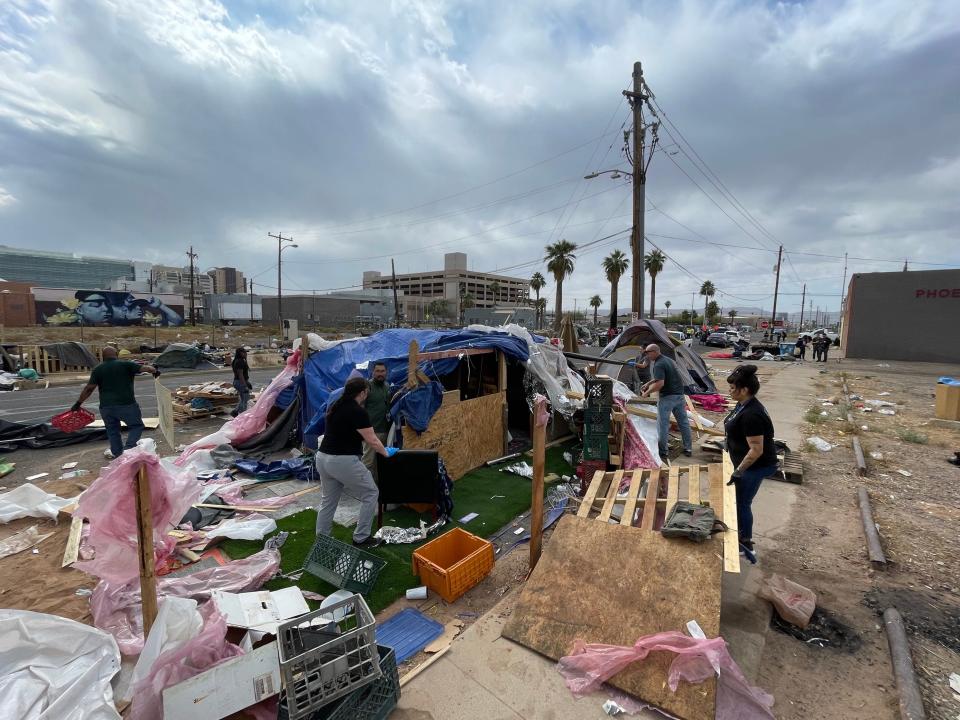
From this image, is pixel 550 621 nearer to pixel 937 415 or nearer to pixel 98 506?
pixel 98 506

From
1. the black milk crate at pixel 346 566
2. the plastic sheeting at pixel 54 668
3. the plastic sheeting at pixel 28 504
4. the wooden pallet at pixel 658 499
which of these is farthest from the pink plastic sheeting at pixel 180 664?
the plastic sheeting at pixel 28 504

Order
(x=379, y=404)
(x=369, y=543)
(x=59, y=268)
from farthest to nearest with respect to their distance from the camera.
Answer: (x=59, y=268) → (x=379, y=404) → (x=369, y=543)

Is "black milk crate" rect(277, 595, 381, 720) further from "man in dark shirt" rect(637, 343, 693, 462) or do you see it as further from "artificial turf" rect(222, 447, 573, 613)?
"man in dark shirt" rect(637, 343, 693, 462)

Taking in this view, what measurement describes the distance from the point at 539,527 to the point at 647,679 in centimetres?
135

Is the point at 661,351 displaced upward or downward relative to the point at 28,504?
upward

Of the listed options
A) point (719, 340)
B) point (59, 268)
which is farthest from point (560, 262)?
point (59, 268)

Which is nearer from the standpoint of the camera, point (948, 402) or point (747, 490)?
point (747, 490)

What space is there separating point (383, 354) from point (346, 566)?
399 cm

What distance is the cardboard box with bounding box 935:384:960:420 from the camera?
9758mm

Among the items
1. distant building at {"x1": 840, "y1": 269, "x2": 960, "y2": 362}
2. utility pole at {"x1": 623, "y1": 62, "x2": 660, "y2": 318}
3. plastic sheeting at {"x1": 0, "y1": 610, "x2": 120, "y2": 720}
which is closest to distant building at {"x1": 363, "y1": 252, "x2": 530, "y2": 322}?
distant building at {"x1": 840, "y1": 269, "x2": 960, "y2": 362}

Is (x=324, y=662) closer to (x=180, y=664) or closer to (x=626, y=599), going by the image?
(x=180, y=664)

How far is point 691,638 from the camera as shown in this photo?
9.27 feet

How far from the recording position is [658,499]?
14.6 ft

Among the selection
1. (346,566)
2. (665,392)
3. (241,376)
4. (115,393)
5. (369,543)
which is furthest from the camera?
(241,376)
